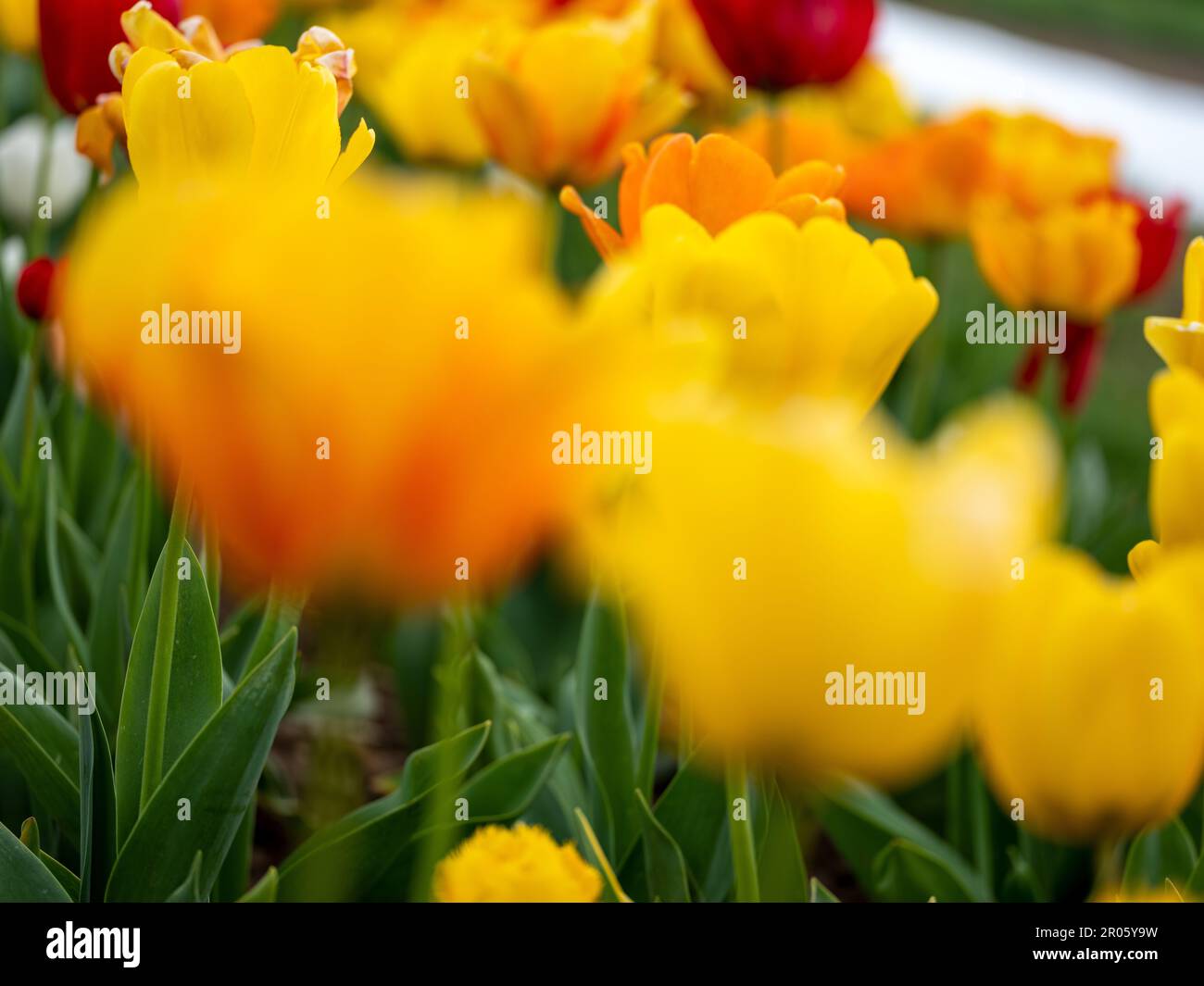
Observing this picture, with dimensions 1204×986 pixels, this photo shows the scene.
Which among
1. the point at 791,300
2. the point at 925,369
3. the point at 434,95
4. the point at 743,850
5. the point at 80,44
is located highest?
the point at 434,95

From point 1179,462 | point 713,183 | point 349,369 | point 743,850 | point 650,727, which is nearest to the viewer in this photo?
point 349,369

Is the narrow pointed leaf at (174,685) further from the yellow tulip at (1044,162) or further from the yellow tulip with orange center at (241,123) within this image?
the yellow tulip at (1044,162)

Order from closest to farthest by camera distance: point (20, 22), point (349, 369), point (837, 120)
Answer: point (349, 369), point (20, 22), point (837, 120)

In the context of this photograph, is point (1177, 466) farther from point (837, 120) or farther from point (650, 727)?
point (837, 120)

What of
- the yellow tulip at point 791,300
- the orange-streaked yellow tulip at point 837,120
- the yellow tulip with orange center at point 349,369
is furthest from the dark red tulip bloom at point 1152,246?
the yellow tulip with orange center at point 349,369

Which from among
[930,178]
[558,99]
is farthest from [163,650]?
[930,178]

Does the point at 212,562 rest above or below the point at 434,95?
below

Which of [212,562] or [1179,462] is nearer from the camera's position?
[1179,462]
